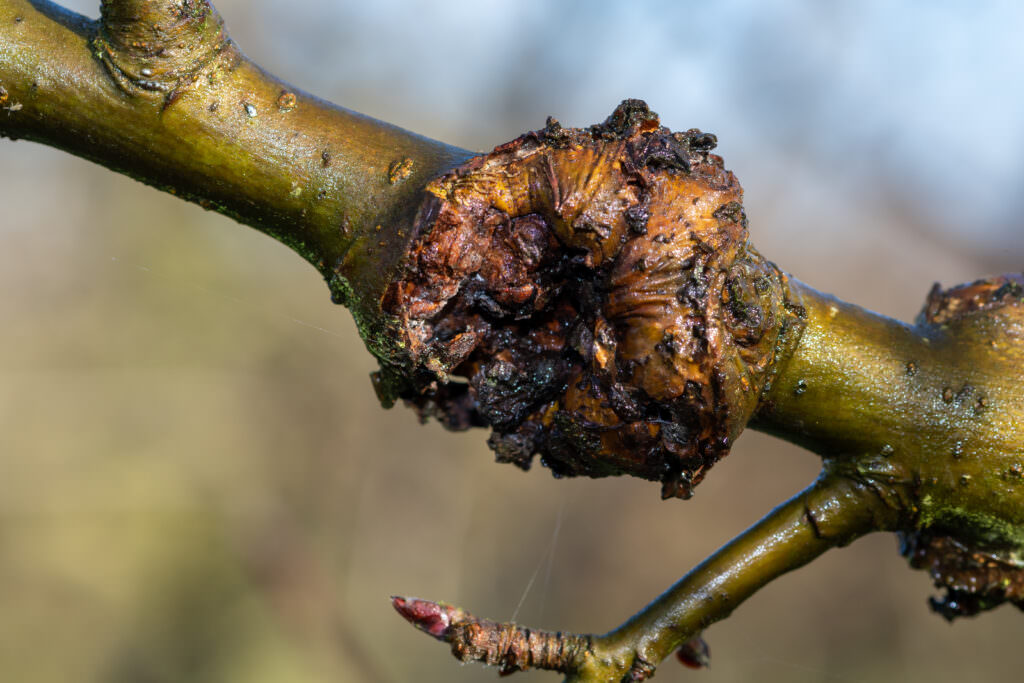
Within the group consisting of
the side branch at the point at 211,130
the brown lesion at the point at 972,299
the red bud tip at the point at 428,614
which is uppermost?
the brown lesion at the point at 972,299

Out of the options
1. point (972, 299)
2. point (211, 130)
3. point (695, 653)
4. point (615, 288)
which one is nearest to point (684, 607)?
point (695, 653)

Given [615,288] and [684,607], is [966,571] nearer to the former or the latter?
[684,607]

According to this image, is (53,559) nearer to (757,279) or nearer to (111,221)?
(111,221)

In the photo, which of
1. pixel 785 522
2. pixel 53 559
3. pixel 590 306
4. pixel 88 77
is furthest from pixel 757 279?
pixel 53 559

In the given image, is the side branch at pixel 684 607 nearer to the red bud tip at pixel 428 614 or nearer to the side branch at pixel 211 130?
the red bud tip at pixel 428 614

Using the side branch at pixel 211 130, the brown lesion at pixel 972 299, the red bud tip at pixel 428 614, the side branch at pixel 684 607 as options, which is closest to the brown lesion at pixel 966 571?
the side branch at pixel 684 607

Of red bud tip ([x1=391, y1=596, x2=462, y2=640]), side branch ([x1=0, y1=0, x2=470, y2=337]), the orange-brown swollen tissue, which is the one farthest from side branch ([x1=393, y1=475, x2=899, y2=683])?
side branch ([x1=0, y1=0, x2=470, y2=337])

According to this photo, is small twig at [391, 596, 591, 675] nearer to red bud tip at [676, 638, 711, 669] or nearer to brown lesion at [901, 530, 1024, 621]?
red bud tip at [676, 638, 711, 669]
